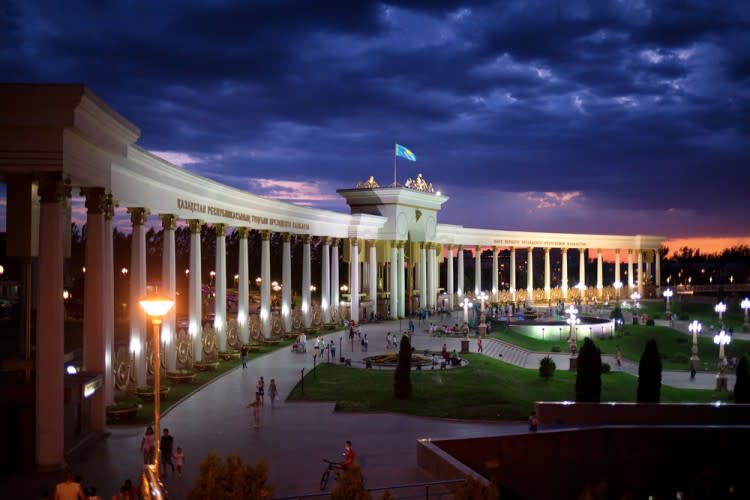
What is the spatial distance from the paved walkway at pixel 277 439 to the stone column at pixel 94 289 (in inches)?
84.5

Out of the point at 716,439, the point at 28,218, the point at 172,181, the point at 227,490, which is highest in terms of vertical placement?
the point at 172,181

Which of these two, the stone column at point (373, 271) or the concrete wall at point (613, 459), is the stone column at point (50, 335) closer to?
the concrete wall at point (613, 459)

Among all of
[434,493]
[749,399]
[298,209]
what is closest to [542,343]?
[298,209]

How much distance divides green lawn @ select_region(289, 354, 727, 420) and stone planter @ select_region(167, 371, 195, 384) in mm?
4069

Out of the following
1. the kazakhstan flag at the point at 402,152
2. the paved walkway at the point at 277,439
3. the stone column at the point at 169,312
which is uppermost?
the kazakhstan flag at the point at 402,152

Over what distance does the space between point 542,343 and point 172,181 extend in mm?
28593

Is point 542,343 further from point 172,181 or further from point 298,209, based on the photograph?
point 172,181

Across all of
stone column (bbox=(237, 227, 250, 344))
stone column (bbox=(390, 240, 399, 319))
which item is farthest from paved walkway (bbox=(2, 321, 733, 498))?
stone column (bbox=(390, 240, 399, 319))

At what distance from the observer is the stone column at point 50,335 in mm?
16359

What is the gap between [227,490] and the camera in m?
11.2

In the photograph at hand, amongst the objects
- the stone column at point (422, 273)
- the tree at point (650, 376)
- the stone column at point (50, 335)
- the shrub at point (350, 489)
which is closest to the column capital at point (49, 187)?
the stone column at point (50, 335)

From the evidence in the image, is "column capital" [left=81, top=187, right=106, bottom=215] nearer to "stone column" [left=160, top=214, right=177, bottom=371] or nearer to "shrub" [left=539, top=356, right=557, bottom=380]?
"stone column" [left=160, top=214, right=177, bottom=371]

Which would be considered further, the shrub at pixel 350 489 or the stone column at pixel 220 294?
the stone column at pixel 220 294

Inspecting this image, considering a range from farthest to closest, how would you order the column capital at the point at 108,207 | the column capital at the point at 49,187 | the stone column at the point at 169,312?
the stone column at the point at 169,312, the column capital at the point at 108,207, the column capital at the point at 49,187
